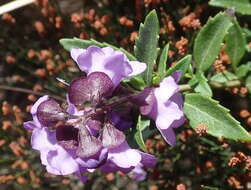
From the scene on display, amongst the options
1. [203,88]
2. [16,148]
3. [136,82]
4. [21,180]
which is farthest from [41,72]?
[203,88]

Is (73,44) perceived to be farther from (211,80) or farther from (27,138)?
(27,138)

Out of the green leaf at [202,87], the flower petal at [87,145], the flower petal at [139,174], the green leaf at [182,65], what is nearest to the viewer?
the flower petal at [87,145]

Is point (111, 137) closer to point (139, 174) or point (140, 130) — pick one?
point (140, 130)

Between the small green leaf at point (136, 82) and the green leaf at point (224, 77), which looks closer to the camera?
the small green leaf at point (136, 82)

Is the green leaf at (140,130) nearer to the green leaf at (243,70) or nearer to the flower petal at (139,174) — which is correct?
the green leaf at (243,70)

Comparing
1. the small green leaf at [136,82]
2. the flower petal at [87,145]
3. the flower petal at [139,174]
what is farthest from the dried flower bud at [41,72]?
the flower petal at [87,145]

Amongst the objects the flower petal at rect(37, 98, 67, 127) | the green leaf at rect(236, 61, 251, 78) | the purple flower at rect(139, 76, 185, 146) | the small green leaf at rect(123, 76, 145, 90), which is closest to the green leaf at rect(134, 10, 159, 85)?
the small green leaf at rect(123, 76, 145, 90)
